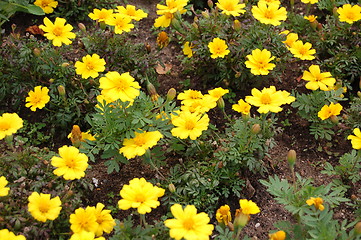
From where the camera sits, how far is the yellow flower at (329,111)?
3.32 metres

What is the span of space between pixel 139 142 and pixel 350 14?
198 centimetres

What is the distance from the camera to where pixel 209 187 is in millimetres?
3016

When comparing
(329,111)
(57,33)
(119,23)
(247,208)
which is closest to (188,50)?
(119,23)

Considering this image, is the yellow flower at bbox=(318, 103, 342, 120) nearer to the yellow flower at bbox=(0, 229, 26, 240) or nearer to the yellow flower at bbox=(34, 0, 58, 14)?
the yellow flower at bbox=(0, 229, 26, 240)

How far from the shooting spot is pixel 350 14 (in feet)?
12.3

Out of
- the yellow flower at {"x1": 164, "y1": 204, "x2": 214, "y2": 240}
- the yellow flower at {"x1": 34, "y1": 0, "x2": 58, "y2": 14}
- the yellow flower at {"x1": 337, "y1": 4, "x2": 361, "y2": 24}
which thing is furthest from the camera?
the yellow flower at {"x1": 34, "y1": 0, "x2": 58, "y2": 14}

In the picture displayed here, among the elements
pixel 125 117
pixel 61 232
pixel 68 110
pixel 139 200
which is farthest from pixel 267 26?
pixel 61 232

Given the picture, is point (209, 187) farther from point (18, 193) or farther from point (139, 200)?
point (18, 193)

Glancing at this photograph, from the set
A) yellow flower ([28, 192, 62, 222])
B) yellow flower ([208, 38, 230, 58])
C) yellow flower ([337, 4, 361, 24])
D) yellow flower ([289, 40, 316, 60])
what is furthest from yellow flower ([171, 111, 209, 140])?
yellow flower ([337, 4, 361, 24])

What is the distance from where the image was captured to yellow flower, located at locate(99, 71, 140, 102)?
291 cm

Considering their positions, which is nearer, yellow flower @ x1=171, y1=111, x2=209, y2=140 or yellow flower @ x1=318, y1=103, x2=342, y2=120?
yellow flower @ x1=171, y1=111, x2=209, y2=140

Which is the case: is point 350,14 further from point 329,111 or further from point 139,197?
point 139,197

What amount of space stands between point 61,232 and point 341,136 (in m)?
2.06

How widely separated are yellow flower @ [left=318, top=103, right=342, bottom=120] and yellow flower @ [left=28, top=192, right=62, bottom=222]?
183cm
